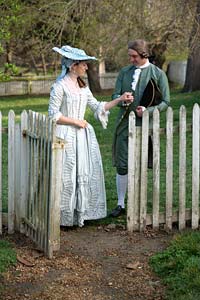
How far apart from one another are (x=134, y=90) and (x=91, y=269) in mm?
2159

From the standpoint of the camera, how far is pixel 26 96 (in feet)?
109

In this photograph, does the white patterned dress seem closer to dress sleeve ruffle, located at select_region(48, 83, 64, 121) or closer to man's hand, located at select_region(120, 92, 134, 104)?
dress sleeve ruffle, located at select_region(48, 83, 64, 121)

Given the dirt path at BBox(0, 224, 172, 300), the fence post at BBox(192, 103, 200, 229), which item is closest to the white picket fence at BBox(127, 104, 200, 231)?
the fence post at BBox(192, 103, 200, 229)

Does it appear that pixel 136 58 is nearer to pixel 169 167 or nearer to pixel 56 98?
pixel 56 98

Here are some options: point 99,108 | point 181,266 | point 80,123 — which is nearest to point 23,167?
point 80,123

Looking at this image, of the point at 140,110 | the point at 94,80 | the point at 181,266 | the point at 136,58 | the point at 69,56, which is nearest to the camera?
the point at 181,266

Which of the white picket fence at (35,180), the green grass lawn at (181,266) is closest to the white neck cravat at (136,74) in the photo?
the white picket fence at (35,180)

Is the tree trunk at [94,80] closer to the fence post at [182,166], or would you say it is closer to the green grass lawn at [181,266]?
the fence post at [182,166]

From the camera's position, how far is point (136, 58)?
6.68 meters

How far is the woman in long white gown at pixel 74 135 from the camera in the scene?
6398 mm

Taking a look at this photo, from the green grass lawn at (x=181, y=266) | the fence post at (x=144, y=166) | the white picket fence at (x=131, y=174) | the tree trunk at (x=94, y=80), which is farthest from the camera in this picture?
the tree trunk at (x=94, y=80)

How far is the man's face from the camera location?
6625mm

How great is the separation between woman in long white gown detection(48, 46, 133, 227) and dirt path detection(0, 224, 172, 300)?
0.96 feet

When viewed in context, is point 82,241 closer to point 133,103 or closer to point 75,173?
point 75,173
